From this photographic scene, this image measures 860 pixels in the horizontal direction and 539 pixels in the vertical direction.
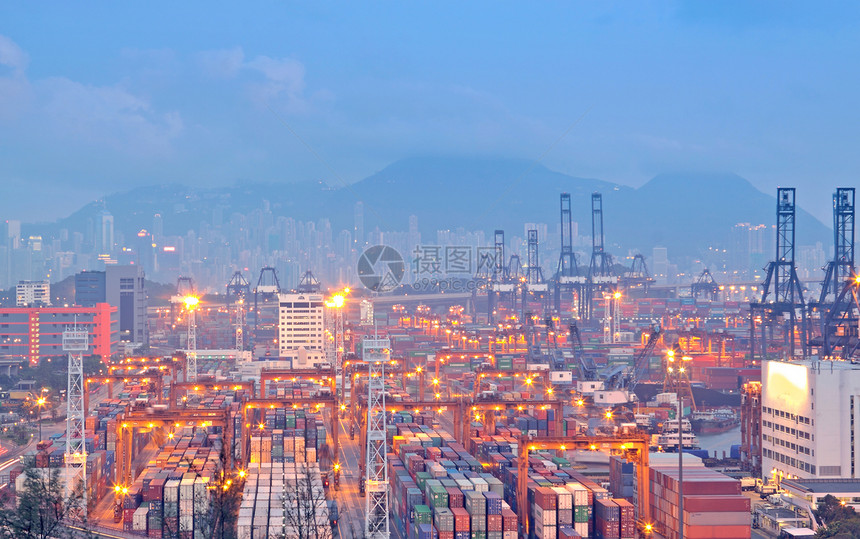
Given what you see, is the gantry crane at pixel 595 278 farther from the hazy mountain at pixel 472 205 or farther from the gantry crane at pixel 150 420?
the hazy mountain at pixel 472 205

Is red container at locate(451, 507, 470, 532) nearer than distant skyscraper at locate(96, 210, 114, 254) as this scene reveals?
Yes

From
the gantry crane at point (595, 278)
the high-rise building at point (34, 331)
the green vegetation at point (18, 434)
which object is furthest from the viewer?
the gantry crane at point (595, 278)

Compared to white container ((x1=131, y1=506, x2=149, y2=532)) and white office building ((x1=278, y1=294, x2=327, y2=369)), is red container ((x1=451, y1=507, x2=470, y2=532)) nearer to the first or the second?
white container ((x1=131, y1=506, x2=149, y2=532))

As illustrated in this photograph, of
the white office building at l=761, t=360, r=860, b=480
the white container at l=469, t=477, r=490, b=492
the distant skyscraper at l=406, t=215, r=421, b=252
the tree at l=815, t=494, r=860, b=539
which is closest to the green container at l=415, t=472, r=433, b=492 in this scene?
the white container at l=469, t=477, r=490, b=492

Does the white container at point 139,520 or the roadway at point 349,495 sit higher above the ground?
the white container at point 139,520

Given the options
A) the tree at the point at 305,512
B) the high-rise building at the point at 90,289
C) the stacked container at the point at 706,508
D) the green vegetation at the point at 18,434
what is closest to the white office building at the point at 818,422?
the stacked container at the point at 706,508

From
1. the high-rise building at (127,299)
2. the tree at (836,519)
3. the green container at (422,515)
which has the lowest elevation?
the tree at (836,519)
